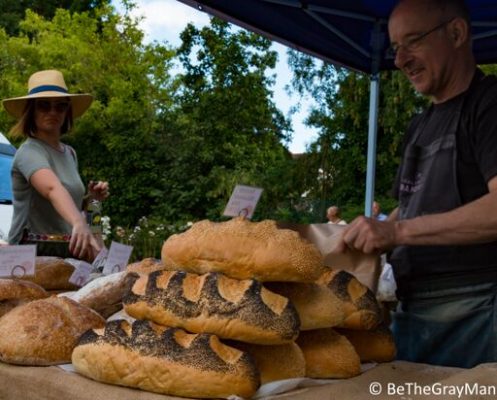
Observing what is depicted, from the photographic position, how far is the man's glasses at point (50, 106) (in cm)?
278

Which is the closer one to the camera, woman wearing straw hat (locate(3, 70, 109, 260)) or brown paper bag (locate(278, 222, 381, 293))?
brown paper bag (locate(278, 222, 381, 293))

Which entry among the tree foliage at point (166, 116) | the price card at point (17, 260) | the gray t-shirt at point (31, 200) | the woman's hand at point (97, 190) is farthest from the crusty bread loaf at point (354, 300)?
the tree foliage at point (166, 116)

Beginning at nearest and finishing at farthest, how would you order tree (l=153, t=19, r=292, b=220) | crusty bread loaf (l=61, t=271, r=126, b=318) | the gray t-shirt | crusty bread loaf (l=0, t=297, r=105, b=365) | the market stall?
the market stall < crusty bread loaf (l=0, t=297, r=105, b=365) < crusty bread loaf (l=61, t=271, r=126, b=318) < the gray t-shirt < tree (l=153, t=19, r=292, b=220)

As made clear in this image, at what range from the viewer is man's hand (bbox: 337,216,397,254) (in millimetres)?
1417

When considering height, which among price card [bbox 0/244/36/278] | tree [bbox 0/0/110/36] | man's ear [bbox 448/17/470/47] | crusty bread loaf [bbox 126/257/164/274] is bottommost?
price card [bbox 0/244/36/278]

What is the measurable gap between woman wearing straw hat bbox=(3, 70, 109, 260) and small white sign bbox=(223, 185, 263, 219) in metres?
1.05

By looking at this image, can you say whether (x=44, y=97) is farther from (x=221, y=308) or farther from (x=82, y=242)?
(x=221, y=308)

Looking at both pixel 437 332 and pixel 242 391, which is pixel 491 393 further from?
pixel 437 332

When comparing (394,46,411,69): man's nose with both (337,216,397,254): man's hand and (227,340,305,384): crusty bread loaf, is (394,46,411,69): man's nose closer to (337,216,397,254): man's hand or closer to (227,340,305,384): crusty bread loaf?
(337,216,397,254): man's hand

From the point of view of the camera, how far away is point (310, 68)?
11.8 metres

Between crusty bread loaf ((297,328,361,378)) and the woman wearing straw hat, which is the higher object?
the woman wearing straw hat

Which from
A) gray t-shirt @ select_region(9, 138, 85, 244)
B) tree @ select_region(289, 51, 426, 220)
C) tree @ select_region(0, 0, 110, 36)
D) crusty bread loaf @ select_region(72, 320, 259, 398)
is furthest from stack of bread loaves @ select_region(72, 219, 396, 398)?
tree @ select_region(0, 0, 110, 36)

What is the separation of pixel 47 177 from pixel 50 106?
0.44m

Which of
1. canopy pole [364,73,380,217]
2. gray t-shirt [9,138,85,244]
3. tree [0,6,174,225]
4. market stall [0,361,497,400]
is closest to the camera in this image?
market stall [0,361,497,400]
